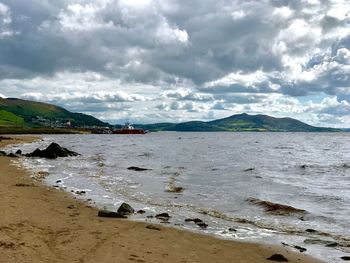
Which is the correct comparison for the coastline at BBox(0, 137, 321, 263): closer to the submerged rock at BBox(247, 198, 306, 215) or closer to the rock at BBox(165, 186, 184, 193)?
the submerged rock at BBox(247, 198, 306, 215)

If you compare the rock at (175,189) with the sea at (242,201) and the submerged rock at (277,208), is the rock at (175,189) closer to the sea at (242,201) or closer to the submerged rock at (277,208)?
the sea at (242,201)

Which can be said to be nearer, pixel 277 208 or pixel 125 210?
pixel 125 210

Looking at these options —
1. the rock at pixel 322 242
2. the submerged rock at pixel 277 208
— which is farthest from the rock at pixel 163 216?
the rock at pixel 322 242

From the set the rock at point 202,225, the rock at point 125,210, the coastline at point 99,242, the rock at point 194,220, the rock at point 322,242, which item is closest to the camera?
the coastline at point 99,242

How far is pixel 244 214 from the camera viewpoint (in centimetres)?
2464

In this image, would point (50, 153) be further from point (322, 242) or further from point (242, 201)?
point (322, 242)

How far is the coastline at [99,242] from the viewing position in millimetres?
13586

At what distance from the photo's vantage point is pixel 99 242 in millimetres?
15508

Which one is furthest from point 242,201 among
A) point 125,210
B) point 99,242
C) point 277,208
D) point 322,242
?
point 99,242

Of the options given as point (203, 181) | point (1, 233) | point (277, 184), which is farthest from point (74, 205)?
point (277, 184)

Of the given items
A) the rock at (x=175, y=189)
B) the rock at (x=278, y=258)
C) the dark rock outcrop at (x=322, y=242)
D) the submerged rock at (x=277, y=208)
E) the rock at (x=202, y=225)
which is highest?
the rock at (x=278, y=258)

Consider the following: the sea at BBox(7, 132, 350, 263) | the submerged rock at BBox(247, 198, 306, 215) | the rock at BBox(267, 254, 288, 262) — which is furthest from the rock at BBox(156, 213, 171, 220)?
the rock at BBox(267, 254, 288, 262)

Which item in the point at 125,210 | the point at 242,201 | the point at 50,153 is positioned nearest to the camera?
the point at 125,210

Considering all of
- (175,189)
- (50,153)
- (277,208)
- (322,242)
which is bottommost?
(175,189)
